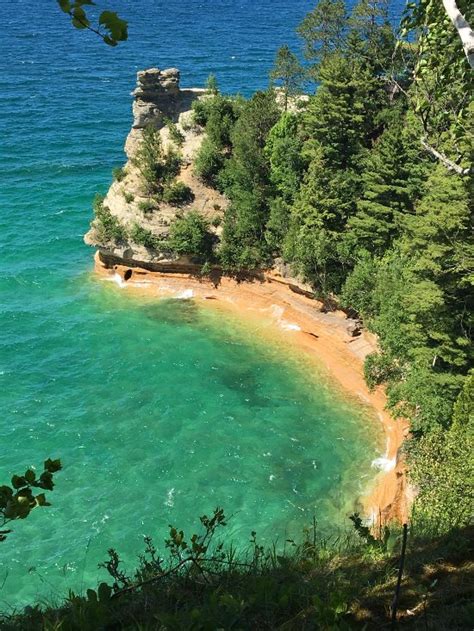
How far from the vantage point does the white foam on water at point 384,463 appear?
28.9m

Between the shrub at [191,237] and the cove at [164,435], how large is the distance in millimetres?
3849

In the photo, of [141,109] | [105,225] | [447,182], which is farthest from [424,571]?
[141,109]

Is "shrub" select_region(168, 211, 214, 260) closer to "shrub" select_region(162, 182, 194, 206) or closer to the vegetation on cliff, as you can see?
the vegetation on cliff

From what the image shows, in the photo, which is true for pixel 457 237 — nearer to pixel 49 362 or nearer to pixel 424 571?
pixel 424 571

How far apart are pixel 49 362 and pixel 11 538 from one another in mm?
12811

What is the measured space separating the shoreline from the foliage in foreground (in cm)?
1621

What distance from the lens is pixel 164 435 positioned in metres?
31.7

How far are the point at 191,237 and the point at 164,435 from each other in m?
15.9

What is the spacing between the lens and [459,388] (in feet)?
87.2

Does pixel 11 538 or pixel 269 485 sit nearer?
pixel 11 538

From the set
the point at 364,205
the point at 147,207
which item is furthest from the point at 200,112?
the point at 364,205

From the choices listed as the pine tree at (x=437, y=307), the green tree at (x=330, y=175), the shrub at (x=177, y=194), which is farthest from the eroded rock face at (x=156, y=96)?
the pine tree at (x=437, y=307)

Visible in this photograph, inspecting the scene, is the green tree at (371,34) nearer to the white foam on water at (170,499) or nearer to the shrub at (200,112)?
the shrub at (200,112)

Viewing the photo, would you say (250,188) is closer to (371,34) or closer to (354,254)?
(354,254)
